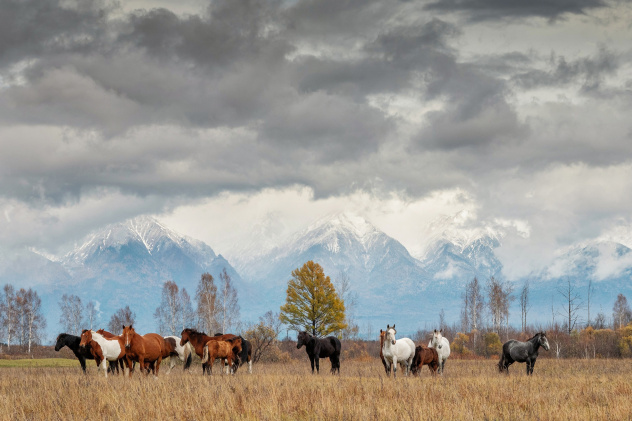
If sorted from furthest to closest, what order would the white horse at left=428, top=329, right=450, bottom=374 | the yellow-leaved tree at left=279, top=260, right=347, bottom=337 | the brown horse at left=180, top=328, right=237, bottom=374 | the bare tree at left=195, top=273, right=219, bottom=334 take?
1. the bare tree at left=195, top=273, right=219, bottom=334
2. the yellow-leaved tree at left=279, top=260, right=347, bottom=337
3. the white horse at left=428, top=329, right=450, bottom=374
4. the brown horse at left=180, top=328, right=237, bottom=374

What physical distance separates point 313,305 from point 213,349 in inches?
1983

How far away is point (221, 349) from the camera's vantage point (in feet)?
86.2

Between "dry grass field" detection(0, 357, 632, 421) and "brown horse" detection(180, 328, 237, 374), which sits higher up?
"brown horse" detection(180, 328, 237, 374)

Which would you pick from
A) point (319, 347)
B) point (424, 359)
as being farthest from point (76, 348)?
point (424, 359)

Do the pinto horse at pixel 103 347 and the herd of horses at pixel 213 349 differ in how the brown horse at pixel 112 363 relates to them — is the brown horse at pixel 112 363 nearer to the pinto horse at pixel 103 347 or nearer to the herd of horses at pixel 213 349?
the herd of horses at pixel 213 349

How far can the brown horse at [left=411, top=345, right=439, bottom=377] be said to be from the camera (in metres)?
27.5

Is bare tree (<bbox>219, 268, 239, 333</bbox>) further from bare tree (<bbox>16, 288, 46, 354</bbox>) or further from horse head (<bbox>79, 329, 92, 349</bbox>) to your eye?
horse head (<bbox>79, 329, 92, 349</bbox>)

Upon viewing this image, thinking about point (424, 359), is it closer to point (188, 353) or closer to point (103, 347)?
point (188, 353)

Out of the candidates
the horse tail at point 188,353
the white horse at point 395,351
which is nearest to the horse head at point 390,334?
the white horse at point 395,351

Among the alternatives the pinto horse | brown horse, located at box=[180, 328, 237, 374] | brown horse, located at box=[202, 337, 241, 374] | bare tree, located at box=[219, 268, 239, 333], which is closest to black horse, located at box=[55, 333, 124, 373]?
the pinto horse

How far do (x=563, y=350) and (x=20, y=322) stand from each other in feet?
345

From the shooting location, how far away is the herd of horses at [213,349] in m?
24.8

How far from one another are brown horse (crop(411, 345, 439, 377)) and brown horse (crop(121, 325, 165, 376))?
11.5m

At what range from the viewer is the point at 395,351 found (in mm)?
26672
